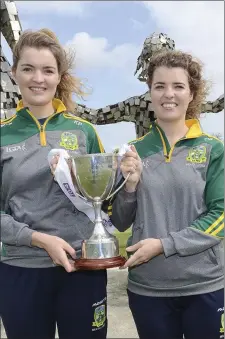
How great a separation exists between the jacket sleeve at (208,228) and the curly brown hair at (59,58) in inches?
24.5

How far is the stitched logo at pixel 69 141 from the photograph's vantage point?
1731 millimetres

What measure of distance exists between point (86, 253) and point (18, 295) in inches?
11.8

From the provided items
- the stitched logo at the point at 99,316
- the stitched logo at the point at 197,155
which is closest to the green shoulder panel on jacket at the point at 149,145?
the stitched logo at the point at 197,155

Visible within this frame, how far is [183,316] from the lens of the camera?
166 centimetres

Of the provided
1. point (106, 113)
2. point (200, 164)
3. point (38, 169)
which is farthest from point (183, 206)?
point (106, 113)

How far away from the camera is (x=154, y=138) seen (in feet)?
5.90

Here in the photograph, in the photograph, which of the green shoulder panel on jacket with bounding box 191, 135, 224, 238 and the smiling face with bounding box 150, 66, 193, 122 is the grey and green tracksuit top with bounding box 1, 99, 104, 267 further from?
the green shoulder panel on jacket with bounding box 191, 135, 224, 238

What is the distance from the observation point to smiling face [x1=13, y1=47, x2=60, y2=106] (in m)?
1.69

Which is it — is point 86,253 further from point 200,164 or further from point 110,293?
point 110,293

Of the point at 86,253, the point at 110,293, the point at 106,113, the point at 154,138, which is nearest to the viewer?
the point at 86,253

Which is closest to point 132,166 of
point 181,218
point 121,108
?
point 181,218

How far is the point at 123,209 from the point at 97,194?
114 millimetres

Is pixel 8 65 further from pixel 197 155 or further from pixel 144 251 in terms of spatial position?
pixel 144 251

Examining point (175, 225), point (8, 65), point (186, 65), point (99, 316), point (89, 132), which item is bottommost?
point (99, 316)
